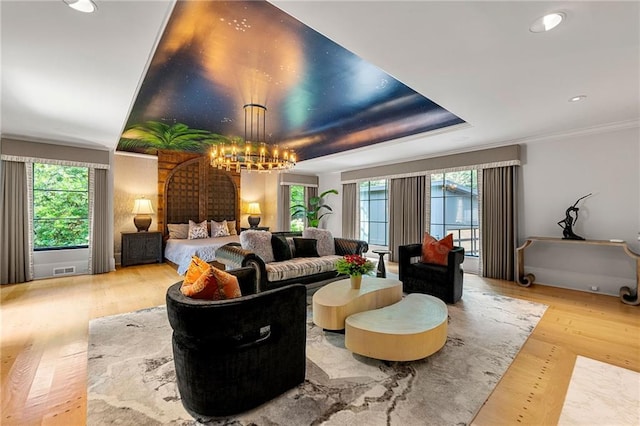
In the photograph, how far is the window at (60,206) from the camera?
217 inches

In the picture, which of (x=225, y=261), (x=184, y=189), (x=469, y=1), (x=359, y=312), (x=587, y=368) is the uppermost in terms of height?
(x=469, y=1)

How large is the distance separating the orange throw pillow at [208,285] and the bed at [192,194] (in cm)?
482

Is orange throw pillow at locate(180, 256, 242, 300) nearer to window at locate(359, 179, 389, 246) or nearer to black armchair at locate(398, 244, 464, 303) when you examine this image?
black armchair at locate(398, 244, 464, 303)

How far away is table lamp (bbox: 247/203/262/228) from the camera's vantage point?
865cm

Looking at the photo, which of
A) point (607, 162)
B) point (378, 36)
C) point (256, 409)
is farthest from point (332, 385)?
point (607, 162)

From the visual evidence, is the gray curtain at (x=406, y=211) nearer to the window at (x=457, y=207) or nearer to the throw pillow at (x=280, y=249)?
the window at (x=457, y=207)

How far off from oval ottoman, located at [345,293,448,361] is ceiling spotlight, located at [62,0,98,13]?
301 cm

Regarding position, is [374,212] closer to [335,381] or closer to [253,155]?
[253,155]

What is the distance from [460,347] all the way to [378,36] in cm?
291

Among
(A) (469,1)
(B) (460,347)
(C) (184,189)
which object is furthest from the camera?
(C) (184,189)

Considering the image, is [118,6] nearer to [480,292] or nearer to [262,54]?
[262,54]

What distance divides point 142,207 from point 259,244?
3988 millimetres

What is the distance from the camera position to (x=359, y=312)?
296cm

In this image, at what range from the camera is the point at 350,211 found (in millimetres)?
8680
